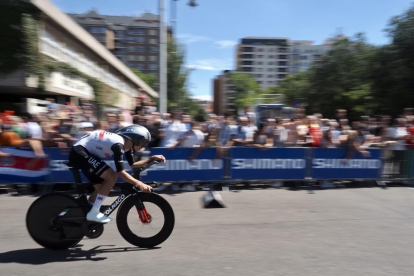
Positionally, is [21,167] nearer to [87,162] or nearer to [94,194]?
[94,194]

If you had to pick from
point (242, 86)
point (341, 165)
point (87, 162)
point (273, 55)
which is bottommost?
point (341, 165)

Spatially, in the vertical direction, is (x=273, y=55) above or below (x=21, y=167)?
above

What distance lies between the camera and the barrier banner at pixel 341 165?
8453 mm

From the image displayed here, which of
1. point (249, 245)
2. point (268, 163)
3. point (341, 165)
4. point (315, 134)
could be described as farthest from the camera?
point (315, 134)

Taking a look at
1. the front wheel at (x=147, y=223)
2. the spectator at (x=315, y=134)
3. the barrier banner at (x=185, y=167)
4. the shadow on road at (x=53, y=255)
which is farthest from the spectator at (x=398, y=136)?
the shadow on road at (x=53, y=255)

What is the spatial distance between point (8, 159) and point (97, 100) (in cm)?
874

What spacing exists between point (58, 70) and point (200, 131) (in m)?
10.6

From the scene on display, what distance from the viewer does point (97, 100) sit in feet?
51.5

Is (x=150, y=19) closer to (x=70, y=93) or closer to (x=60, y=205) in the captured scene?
(x=70, y=93)

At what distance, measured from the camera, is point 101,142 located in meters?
4.17

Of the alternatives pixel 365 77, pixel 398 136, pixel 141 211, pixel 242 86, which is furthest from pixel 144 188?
pixel 242 86

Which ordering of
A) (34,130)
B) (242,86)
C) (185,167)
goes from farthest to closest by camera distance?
(242,86)
(185,167)
(34,130)

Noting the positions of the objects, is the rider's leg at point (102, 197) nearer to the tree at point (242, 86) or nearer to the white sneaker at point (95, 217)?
the white sneaker at point (95, 217)

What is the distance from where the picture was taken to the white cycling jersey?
13.6ft
